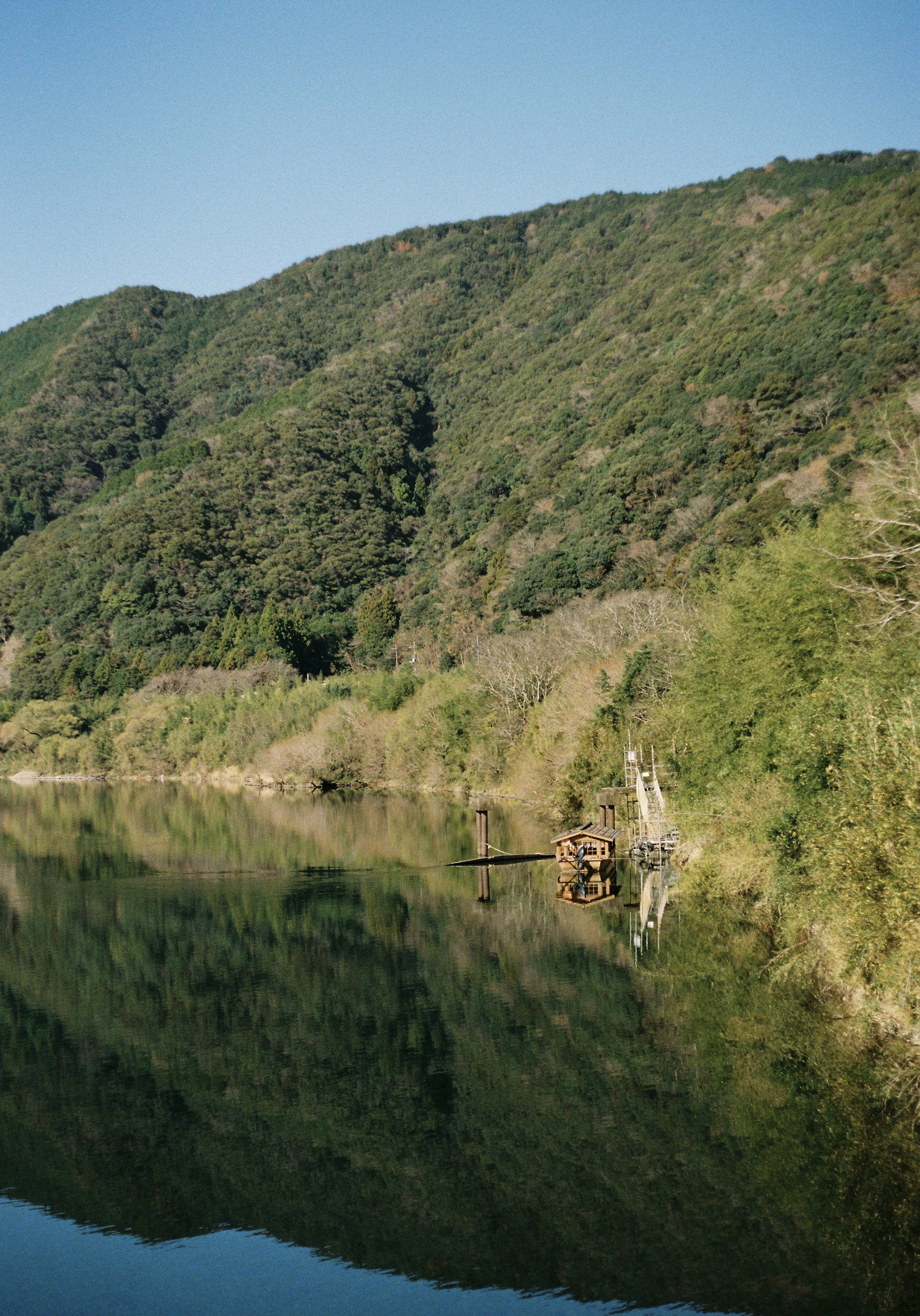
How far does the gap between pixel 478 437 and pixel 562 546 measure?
5488cm

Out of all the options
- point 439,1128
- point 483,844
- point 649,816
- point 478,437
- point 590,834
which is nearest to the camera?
point 439,1128

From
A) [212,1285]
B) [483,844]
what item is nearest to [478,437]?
[483,844]

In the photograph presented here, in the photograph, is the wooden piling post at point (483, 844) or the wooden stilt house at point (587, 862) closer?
the wooden stilt house at point (587, 862)

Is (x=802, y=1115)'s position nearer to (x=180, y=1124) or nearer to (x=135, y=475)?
(x=180, y=1124)

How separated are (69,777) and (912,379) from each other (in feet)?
227

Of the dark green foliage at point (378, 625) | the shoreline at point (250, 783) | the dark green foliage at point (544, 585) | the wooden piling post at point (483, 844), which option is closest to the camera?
the wooden piling post at point (483, 844)

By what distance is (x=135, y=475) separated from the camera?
154 metres

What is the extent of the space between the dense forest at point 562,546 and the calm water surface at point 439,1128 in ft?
7.22

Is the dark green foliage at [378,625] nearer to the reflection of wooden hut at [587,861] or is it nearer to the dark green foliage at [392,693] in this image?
the dark green foliage at [392,693]

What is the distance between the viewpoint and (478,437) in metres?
143

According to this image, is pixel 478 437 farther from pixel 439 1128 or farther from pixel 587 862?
pixel 439 1128

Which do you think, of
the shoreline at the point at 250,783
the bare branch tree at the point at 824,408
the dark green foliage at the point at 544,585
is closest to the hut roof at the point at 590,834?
the shoreline at the point at 250,783

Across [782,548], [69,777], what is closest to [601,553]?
[69,777]

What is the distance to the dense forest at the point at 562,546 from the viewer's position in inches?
831
